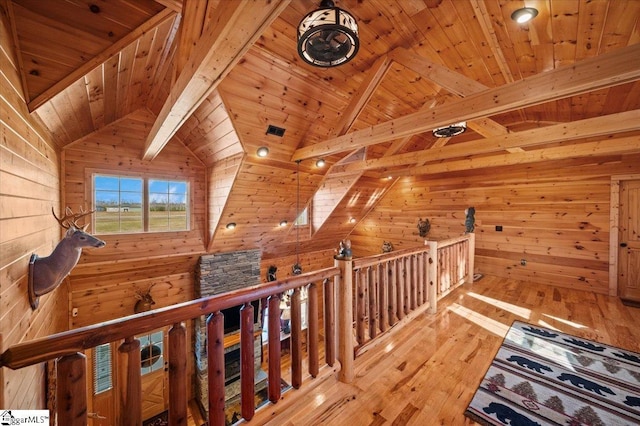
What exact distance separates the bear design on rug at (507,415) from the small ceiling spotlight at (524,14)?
3.09 metres

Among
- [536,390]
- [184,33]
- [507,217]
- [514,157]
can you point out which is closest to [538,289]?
[507,217]

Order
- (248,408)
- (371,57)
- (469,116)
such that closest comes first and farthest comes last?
(248,408) < (469,116) < (371,57)

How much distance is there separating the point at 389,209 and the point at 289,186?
397 cm

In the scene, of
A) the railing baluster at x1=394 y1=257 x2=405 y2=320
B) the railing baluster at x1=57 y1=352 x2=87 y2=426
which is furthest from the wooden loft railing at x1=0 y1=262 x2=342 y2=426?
the railing baluster at x1=394 y1=257 x2=405 y2=320

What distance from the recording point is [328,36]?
191cm

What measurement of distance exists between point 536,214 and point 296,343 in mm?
5973

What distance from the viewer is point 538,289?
15.6 feet

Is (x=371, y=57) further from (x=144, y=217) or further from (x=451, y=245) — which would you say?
(x=144, y=217)

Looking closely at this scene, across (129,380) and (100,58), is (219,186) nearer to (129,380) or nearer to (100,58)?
(100,58)

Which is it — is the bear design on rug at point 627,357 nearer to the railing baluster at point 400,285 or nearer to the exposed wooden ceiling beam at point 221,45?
the railing baluster at point 400,285

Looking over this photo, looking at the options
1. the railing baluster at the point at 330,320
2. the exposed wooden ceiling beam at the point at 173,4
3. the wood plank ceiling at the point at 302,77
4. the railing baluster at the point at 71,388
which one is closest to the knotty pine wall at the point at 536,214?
the wood plank ceiling at the point at 302,77

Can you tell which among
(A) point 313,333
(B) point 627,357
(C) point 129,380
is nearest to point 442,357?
(A) point 313,333

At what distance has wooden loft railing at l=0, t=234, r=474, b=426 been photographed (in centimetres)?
97

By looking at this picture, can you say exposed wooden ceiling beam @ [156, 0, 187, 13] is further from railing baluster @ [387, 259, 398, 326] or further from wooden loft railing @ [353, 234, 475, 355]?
railing baluster @ [387, 259, 398, 326]
